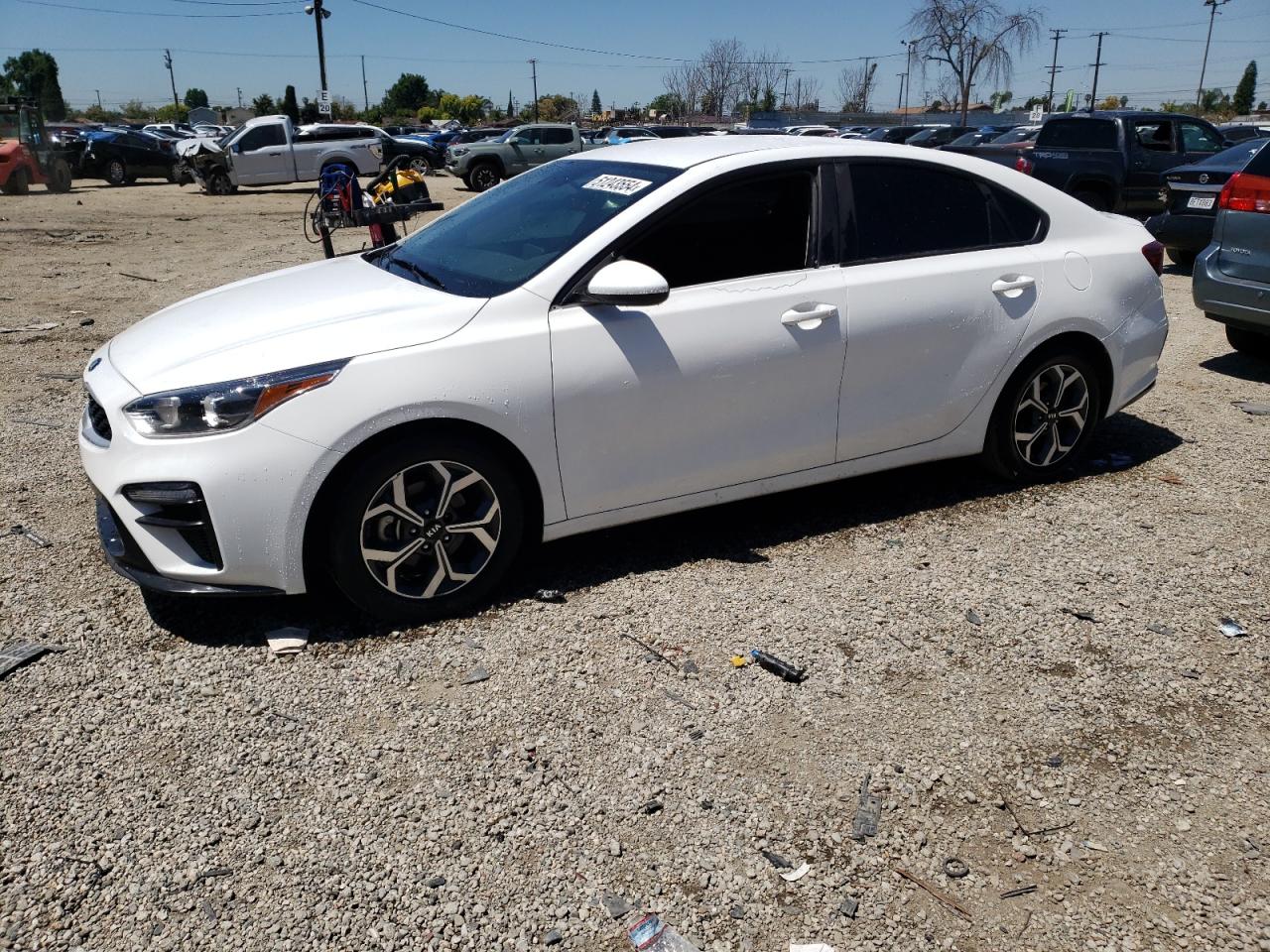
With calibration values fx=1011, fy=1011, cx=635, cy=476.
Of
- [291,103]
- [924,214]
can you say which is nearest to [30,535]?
[924,214]

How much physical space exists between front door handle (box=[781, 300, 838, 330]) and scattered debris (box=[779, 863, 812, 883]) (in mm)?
2162

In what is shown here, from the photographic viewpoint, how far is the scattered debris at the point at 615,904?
2.42m

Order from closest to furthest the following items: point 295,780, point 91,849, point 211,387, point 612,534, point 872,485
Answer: point 91,849 → point 295,780 → point 211,387 → point 612,534 → point 872,485

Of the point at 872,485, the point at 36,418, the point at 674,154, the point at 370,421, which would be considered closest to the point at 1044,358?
the point at 872,485

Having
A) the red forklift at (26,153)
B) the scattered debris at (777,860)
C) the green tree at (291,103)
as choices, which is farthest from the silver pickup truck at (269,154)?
the green tree at (291,103)

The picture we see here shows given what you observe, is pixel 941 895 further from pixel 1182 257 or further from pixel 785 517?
pixel 1182 257

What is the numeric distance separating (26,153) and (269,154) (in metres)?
5.84

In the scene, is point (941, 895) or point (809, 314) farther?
point (809, 314)

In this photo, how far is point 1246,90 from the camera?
366 ft

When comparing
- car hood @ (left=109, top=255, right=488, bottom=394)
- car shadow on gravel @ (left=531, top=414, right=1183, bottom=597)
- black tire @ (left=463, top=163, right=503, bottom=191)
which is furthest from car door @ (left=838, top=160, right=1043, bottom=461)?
black tire @ (left=463, top=163, right=503, bottom=191)

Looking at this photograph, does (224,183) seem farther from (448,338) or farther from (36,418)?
(448,338)

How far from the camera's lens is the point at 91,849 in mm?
2582

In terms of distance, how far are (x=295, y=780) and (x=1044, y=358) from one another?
369 centimetres

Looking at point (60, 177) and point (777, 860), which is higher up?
point (60, 177)
